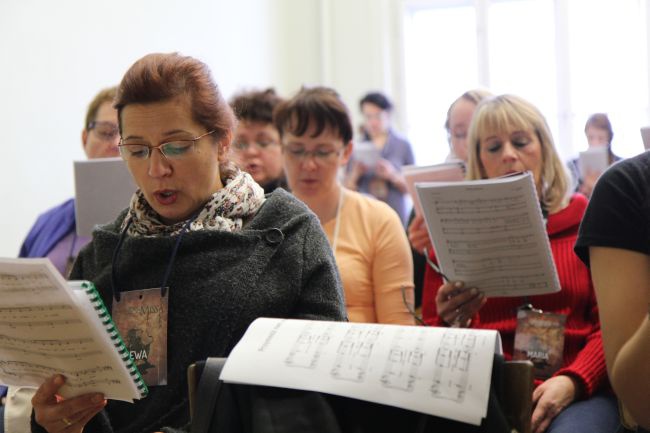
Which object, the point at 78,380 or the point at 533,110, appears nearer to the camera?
the point at 78,380

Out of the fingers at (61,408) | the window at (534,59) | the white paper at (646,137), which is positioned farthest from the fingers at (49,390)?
the window at (534,59)

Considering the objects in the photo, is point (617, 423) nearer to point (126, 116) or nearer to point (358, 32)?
point (126, 116)

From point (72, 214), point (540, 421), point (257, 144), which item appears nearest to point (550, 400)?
point (540, 421)

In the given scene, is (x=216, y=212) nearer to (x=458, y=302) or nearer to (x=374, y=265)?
(x=458, y=302)

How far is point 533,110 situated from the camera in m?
2.56

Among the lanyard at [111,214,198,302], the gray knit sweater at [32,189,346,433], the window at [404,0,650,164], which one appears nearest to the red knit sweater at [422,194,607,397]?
the gray knit sweater at [32,189,346,433]

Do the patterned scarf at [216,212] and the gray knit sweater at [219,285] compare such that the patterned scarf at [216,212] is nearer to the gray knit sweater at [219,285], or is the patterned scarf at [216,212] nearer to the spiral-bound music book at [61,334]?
the gray knit sweater at [219,285]

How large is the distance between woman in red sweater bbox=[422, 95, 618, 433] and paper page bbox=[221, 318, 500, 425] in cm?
71

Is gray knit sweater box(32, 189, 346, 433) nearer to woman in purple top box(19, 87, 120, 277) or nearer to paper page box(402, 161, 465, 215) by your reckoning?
paper page box(402, 161, 465, 215)

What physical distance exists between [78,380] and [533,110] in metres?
1.58

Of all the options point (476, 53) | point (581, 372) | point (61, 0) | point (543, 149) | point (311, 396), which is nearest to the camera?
point (311, 396)

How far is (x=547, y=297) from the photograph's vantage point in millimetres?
2283

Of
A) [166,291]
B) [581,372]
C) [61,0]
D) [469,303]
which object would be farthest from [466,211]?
[61,0]

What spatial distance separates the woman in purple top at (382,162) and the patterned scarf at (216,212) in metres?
3.57
